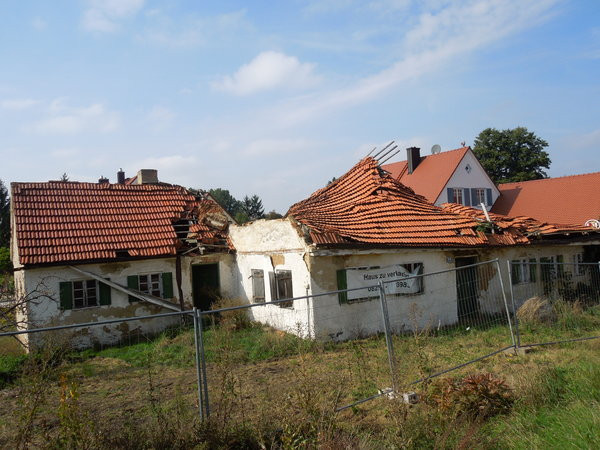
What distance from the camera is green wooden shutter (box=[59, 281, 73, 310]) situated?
14.5 metres

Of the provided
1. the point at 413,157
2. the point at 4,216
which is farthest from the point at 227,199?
the point at 413,157

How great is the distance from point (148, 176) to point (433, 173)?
61.8ft

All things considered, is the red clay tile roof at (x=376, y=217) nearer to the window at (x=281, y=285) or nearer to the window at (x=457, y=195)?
the window at (x=281, y=285)

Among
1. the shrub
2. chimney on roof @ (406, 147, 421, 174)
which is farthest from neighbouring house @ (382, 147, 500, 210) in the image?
the shrub

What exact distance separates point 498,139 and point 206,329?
4591 centimetres

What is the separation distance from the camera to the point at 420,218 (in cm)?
1551

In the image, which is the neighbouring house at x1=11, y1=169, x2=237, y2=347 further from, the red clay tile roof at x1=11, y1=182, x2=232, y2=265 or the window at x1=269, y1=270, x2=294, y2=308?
the window at x1=269, y1=270, x2=294, y2=308

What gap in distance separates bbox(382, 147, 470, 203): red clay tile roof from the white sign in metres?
17.1

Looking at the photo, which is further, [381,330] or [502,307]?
[502,307]

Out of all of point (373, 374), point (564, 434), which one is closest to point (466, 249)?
point (373, 374)

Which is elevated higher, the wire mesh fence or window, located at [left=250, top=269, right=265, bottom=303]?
window, located at [left=250, top=269, right=265, bottom=303]

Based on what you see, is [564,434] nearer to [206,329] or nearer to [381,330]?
[381,330]

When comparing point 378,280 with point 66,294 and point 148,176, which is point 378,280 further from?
point 148,176

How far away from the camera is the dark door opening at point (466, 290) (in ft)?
47.5
